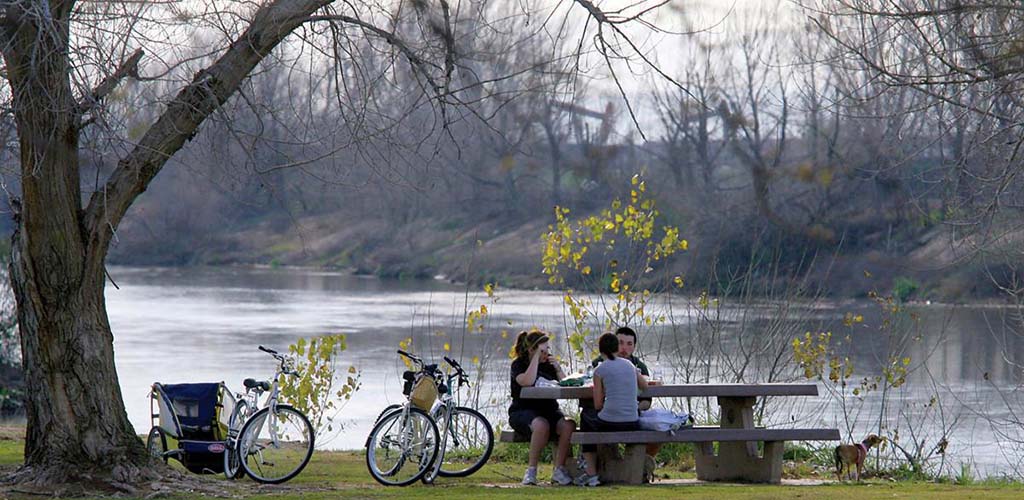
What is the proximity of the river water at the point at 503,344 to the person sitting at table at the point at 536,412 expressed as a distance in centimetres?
400

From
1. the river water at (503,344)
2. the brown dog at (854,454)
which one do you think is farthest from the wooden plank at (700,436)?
the river water at (503,344)

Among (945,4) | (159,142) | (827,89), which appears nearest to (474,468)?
(159,142)

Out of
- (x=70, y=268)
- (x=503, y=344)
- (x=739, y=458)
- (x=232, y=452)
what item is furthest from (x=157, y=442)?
(x=503, y=344)

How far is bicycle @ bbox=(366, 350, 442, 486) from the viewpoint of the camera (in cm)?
938

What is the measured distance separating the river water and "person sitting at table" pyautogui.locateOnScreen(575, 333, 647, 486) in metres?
4.15

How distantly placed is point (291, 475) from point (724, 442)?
10.4ft

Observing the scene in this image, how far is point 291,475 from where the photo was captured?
956 cm

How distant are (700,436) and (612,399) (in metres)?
0.73

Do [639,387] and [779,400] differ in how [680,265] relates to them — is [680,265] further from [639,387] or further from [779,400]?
[639,387]

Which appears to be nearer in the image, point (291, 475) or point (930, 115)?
point (291, 475)

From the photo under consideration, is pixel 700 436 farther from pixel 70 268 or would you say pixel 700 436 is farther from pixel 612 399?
pixel 70 268

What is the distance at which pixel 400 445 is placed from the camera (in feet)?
30.9

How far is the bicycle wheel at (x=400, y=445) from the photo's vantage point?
938cm

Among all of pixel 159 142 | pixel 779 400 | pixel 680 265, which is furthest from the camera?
pixel 680 265
